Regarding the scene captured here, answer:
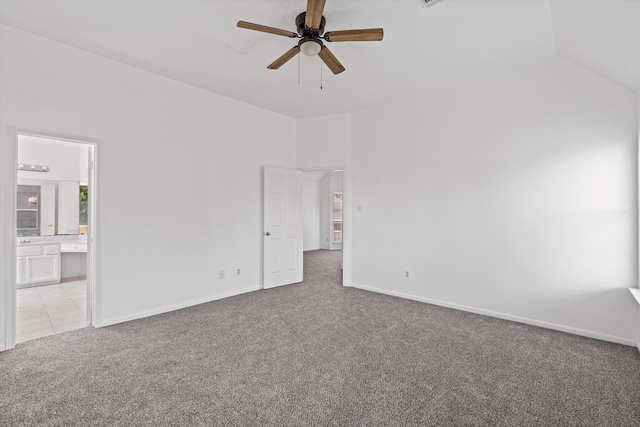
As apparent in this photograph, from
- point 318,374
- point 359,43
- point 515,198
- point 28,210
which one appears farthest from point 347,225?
point 28,210

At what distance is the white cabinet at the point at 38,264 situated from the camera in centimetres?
488

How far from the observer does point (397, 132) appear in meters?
4.53

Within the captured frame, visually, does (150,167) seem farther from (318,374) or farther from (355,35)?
(318,374)

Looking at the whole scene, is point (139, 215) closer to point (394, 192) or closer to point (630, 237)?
point (394, 192)

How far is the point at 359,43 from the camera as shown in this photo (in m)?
2.94

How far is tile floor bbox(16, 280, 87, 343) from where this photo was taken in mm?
3268

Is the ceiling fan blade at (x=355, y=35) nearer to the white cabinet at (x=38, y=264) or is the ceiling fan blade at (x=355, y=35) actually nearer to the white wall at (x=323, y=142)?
the white wall at (x=323, y=142)

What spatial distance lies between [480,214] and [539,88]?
153cm

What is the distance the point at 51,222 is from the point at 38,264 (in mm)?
893

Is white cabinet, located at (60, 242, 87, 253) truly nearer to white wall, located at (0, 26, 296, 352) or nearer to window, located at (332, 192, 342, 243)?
white wall, located at (0, 26, 296, 352)

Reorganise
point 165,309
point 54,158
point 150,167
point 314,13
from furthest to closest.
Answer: point 54,158 → point 165,309 → point 150,167 → point 314,13

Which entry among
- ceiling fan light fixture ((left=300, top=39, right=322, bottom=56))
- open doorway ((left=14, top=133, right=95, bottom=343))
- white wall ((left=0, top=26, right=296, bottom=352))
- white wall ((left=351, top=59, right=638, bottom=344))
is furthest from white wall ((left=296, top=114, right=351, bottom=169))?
open doorway ((left=14, top=133, right=95, bottom=343))

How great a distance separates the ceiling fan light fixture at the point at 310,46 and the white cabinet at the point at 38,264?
5531 mm

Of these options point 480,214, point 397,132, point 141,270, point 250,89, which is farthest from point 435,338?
point 250,89
